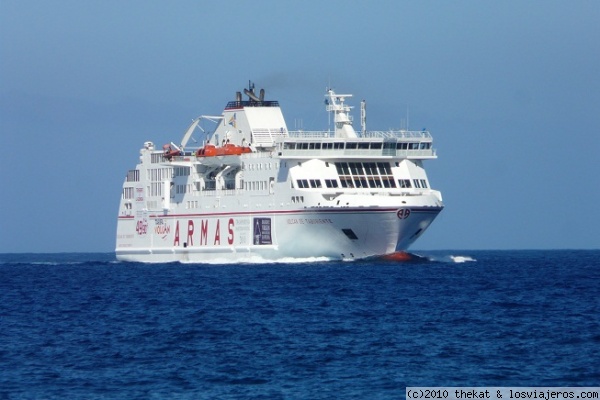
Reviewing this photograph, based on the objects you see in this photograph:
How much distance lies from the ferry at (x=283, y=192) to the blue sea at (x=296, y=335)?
3642mm

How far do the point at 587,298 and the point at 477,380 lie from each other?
22.8 metres

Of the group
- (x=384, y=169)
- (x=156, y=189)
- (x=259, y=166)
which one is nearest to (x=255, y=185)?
(x=259, y=166)

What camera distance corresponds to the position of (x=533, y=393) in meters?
28.5

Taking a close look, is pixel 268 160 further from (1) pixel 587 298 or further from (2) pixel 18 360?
(2) pixel 18 360

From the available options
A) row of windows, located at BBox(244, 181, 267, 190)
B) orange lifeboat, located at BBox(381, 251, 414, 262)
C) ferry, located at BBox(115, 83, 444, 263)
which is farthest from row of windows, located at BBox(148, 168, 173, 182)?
orange lifeboat, located at BBox(381, 251, 414, 262)

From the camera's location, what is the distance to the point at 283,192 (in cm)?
7100

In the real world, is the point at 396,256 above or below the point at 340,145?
below

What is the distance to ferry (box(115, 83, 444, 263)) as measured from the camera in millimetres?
68250

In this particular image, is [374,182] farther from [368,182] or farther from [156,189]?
[156,189]

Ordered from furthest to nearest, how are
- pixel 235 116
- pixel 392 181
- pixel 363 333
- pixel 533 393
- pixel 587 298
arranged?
pixel 235 116 < pixel 392 181 < pixel 587 298 < pixel 363 333 < pixel 533 393

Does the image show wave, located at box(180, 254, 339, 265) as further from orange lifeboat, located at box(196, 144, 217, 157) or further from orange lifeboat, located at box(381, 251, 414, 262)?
orange lifeboat, located at box(196, 144, 217, 157)

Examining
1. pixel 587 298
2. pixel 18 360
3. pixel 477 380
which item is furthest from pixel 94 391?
pixel 587 298

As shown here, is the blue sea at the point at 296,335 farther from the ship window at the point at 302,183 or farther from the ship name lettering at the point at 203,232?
the ship name lettering at the point at 203,232

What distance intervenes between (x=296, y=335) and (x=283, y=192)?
31.6m
